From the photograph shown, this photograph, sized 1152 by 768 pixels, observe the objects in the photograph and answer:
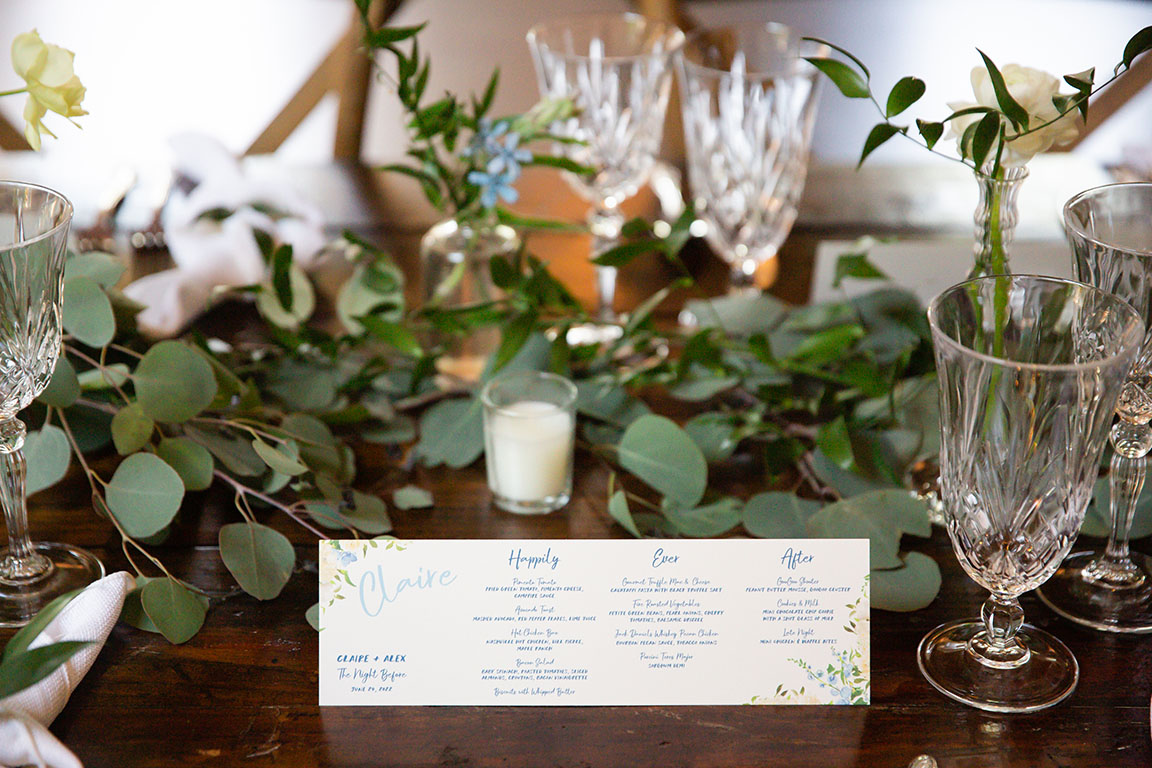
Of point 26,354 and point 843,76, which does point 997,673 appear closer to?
point 843,76

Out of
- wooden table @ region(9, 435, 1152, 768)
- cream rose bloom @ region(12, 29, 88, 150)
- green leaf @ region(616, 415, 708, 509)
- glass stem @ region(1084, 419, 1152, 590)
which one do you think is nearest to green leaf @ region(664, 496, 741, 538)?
green leaf @ region(616, 415, 708, 509)

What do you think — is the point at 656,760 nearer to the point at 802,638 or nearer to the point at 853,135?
the point at 802,638

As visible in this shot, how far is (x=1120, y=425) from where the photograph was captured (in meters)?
0.64

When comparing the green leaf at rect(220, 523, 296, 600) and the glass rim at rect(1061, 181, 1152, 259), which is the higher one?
Answer: the glass rim at rect(1061, 181, 1152, 259)

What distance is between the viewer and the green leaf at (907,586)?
640mm

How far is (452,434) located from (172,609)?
246mm

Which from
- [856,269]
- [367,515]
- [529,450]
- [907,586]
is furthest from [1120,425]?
[367,515]

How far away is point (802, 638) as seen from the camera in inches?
23.0

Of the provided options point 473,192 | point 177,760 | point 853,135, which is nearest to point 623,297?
point 473,192

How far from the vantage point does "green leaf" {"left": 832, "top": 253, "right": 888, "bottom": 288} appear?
849mm

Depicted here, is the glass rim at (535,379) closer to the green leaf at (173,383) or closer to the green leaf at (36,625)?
the green leaf at (173,383)

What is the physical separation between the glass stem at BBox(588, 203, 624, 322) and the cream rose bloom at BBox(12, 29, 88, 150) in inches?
19.1

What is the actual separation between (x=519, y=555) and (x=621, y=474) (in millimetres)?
222

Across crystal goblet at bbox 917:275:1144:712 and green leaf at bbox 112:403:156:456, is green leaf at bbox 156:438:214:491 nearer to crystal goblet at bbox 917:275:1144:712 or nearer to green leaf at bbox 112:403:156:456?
green leaf at bbox 112:403:156:456
